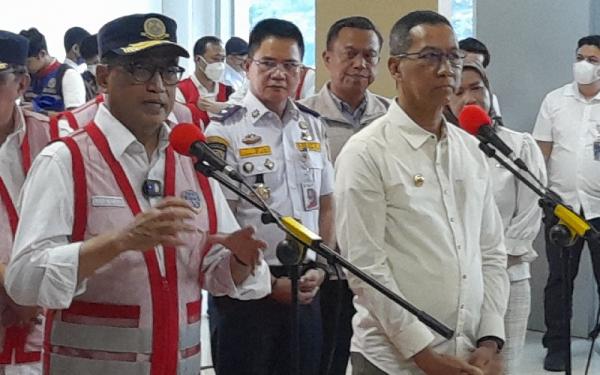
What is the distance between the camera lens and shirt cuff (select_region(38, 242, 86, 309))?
1931 millimetres

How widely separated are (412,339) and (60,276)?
2.79ft

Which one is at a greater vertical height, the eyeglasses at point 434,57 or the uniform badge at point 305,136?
the eyeglasses at point 434,57

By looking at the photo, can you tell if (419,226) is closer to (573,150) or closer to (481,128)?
(481,128)

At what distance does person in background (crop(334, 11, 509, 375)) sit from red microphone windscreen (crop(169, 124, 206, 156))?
21.1 inches

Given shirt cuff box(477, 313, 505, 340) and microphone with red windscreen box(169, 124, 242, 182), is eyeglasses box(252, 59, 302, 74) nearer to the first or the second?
shirt cuff box(477, 313, 505, 340)

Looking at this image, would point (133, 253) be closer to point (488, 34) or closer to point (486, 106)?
point (486, 106)

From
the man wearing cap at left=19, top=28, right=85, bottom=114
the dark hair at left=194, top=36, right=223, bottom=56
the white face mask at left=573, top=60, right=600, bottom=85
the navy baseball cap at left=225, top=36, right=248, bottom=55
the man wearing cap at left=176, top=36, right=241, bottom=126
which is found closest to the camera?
the white face mask at left=573, top=60, right=600, bottom=85

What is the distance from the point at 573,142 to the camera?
5457 millimetres

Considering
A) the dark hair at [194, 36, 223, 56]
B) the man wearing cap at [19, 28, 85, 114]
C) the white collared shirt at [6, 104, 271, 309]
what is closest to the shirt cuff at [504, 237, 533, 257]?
the white collared shirt at [6, 104, 271, 309]

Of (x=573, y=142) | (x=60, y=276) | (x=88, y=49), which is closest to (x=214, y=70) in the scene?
(x=88, y=49)

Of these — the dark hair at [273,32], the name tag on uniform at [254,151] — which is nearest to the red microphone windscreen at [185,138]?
the name tag on uniform at [254,151]

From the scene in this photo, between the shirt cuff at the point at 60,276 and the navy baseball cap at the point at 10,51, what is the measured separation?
747 millimetres

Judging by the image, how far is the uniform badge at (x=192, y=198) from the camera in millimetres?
2184

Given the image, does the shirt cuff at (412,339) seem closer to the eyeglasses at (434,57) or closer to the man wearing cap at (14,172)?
the eyeglasses at (434,57)
